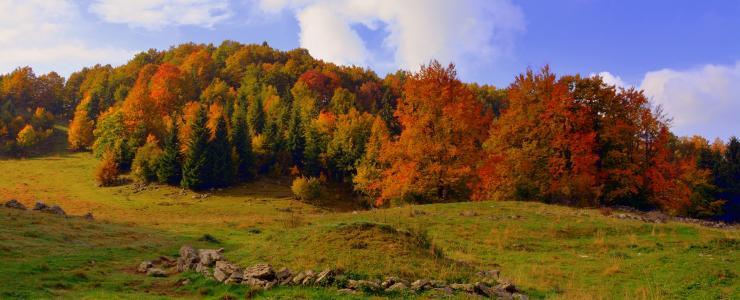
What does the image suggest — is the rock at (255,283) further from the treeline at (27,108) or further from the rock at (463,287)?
the treeline at (27,108)

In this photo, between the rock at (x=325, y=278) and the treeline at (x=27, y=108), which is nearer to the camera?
the rock at (x=325, y=278)

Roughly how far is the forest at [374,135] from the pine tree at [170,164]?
0.53 feet

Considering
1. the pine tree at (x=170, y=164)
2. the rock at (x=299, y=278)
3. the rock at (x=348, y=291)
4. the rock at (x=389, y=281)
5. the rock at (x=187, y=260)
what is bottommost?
the rock at (x=187, y=260)

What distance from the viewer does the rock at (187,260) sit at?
17.0 m

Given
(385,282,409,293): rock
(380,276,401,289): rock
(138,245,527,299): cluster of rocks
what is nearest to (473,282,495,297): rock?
(138,245,527,299): cluster of rocks

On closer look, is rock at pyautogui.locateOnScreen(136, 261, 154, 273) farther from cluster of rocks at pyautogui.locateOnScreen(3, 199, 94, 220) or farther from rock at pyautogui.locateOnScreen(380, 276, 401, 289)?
cluster of rocks at pyautogui.locateOnScreen(3, 199, 94, 220)

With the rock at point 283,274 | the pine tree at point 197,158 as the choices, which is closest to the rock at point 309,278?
the rock at point 283,274

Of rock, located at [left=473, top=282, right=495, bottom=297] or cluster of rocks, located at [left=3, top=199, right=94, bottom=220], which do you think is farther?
cluster of rocks, located at [left=3, top=199, right=94, bottom=220]

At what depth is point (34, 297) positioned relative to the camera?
12531mm

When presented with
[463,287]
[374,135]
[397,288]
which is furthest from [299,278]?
[374,135]

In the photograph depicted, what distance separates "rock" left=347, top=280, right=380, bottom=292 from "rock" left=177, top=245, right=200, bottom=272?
272 inches

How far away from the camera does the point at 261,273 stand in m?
13.7

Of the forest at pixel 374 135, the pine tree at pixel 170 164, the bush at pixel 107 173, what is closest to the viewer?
the forest at pixel 374 135

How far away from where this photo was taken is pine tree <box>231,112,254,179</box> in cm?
8119
